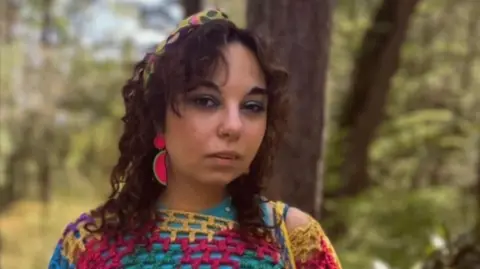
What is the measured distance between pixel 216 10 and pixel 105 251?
580mm

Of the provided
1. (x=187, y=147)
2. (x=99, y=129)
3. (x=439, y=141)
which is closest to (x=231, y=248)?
(x=187, y=147)

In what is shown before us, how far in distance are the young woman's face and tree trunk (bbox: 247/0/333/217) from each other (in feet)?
2.85

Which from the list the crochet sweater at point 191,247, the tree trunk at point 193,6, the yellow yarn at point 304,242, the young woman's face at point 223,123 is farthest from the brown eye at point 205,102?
the tree trunk at point 193,6

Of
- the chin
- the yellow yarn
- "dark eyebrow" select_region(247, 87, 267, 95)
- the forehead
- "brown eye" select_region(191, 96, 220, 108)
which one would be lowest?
the yellow yarn

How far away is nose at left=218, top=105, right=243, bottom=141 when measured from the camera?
1541 mm

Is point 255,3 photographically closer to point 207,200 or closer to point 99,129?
point 207,200

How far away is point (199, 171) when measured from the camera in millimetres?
1614

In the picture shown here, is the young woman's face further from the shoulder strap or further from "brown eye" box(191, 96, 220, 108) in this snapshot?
the shoulder strap

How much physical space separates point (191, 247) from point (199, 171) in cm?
16

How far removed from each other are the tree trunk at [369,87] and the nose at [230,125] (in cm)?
383

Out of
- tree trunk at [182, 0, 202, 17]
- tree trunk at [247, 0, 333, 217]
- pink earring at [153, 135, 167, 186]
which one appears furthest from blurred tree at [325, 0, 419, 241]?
pink earring at [153, 135, 167, 186]

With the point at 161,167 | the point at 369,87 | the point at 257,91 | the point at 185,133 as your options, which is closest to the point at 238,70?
the point at 257,91

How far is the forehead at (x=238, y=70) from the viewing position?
1581 millimetres

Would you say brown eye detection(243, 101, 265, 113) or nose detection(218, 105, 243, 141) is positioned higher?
brown eye detection(243, 101, 265, 113)
